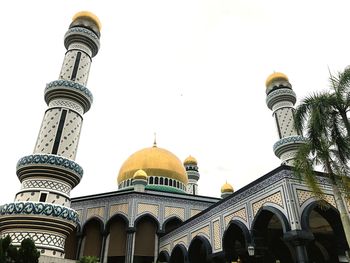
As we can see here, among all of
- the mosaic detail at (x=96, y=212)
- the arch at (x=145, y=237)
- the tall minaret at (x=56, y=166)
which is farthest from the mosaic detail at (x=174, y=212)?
the tall minaret at (x=56, y=166)

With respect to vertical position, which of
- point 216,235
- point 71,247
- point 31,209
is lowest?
point 216,235

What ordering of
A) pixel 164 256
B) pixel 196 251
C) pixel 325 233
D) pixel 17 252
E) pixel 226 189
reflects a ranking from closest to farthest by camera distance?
1. pixel 17 252
2. pixel 325 233
3. pixel 196 251
4. pixel 164 256
5. pixel 226 189

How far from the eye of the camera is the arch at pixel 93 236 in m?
20.6

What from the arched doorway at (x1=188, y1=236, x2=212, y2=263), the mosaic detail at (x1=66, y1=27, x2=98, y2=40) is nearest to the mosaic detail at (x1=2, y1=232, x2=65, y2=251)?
the arched doorway at (x1=188, y1=236, x2=212, y2=263)

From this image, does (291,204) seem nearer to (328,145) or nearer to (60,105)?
(328,145)

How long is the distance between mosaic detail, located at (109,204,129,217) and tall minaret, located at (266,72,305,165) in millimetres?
10196

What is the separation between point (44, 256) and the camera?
1216 centimetres

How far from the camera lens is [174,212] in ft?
73.4

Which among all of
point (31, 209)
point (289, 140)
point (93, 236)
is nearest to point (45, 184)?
point (31, 209)

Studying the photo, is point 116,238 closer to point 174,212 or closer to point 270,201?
point 174,212

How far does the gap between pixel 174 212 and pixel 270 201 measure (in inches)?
474

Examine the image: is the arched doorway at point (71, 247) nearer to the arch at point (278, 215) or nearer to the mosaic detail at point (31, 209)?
the mosaic detail at point (31, 209)

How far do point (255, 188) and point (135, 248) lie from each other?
37.1 feet

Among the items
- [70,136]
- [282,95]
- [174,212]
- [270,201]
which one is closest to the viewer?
[270,201]
